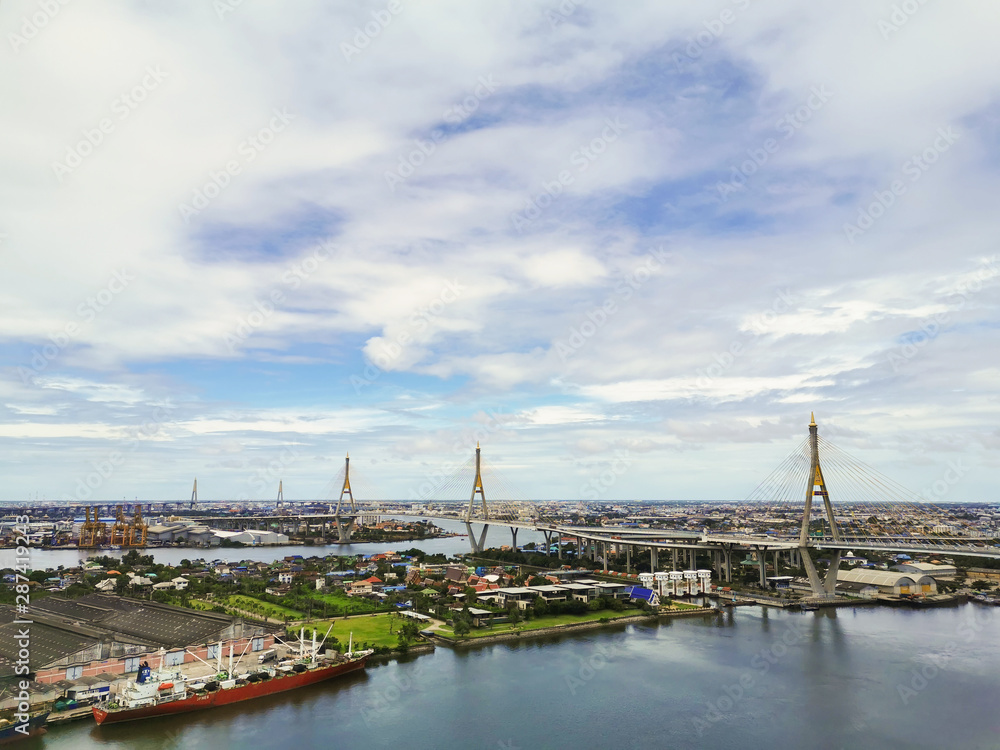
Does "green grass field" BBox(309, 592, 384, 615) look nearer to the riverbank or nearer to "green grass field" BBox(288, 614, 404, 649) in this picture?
"green grass field" BBox(288, 614, 404, 649)

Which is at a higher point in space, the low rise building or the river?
the low rise building

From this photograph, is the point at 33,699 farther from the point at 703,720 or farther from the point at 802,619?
the point at 802,619

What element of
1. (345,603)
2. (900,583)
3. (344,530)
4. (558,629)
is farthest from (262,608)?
(344,530)

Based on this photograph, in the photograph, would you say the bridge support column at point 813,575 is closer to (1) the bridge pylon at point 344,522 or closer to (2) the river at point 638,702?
(2) the river at point 638,702

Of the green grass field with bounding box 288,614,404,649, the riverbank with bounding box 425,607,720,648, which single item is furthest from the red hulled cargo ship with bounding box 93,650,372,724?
the riverbank with bounding box 425,607,720,648

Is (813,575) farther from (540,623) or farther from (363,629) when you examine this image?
(363,629)

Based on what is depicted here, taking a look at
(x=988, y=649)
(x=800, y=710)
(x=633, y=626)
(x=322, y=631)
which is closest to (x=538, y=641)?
(x=633, y=626)

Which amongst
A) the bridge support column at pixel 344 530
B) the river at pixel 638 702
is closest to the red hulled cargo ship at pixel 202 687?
the river at pixel 638 702
